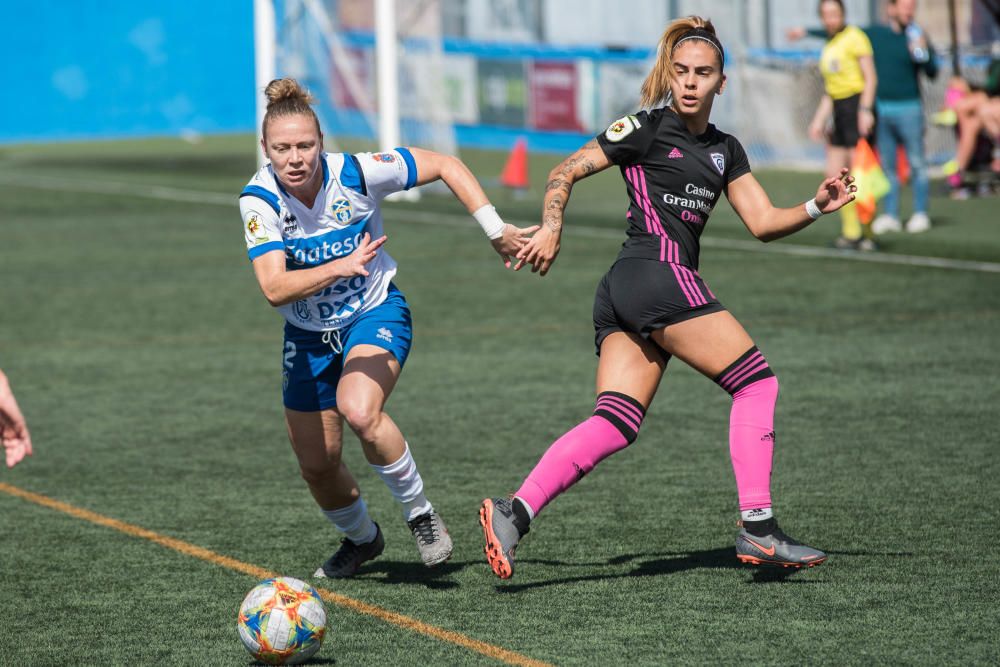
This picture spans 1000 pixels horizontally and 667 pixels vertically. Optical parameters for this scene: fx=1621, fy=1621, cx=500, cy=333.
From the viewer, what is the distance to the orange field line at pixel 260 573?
5094 millimetres

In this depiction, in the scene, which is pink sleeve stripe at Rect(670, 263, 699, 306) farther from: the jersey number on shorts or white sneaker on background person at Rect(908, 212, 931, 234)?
white sneaker on background person at Rect(908, 212, 931, 234)

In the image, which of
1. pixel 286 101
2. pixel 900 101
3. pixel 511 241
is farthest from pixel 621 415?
pixel 900 101

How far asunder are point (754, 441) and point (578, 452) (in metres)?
0.63

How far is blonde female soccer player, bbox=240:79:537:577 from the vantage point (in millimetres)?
5711

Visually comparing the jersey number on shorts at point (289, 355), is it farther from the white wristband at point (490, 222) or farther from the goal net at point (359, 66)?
the goal net at point (359, 66)

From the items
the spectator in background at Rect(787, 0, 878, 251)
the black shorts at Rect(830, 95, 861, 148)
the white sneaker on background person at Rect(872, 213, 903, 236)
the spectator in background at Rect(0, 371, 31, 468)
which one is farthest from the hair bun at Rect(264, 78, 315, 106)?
the white sneaker on background person at Rect(872, 213, 903, 236)

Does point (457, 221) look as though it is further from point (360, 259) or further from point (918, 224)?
point (360, 259)

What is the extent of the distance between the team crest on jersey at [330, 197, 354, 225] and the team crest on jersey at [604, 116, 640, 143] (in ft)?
3.22

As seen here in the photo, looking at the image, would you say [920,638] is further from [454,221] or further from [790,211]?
[454,221]

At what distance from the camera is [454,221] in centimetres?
2012

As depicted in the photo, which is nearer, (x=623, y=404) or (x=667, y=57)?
(x=623, y=404)

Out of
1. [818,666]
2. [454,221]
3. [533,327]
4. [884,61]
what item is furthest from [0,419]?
[454,221]

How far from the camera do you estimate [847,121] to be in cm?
1561

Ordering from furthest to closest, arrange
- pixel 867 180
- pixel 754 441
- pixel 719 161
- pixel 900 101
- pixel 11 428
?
pixel 900 101 → pixel 867 180 → pixel 719 161 → pixel 754 441 → pixel 11 428
